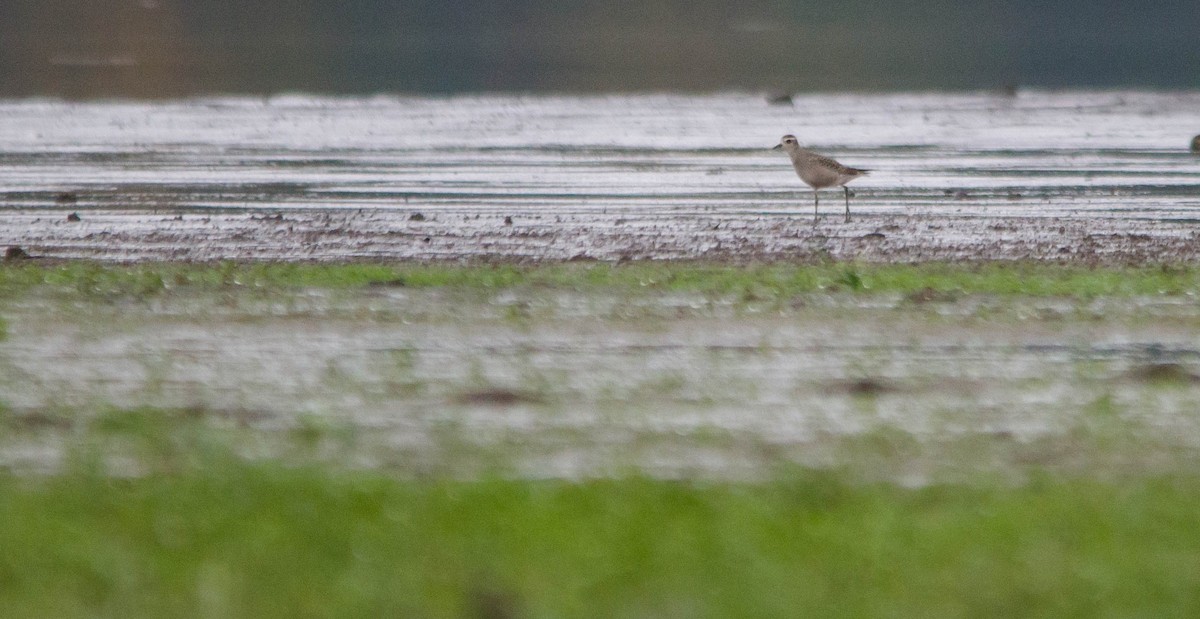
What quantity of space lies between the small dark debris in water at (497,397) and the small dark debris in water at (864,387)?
109 cm

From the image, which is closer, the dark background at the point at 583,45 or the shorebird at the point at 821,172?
the shorebird at the point at 821,172

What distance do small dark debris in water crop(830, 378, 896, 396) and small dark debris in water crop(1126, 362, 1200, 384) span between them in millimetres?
930

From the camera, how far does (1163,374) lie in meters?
8.40

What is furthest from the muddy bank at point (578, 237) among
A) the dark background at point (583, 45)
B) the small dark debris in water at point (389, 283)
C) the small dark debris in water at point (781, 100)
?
the dark background at point (583, 45)

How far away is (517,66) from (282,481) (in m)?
50.4

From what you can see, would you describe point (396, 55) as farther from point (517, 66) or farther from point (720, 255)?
Answer: point (720, 255)

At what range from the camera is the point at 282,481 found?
6.38m

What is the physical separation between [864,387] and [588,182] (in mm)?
12895

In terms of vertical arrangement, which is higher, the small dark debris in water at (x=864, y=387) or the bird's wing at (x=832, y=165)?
the small dark debris in water at (x=864, y=387)

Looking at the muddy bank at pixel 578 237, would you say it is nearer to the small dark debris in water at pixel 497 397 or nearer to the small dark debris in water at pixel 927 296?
the small dark debris in water at pixel 927 296

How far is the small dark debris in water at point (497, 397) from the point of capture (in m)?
7.88

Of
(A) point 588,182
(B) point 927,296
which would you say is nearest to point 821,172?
(A) point 588,182

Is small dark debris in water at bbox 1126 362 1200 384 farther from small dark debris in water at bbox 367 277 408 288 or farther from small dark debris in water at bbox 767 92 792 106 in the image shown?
small dark debris in water at bbox 767 92 792 106

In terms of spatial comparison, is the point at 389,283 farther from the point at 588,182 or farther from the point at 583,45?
the point at 583,45
